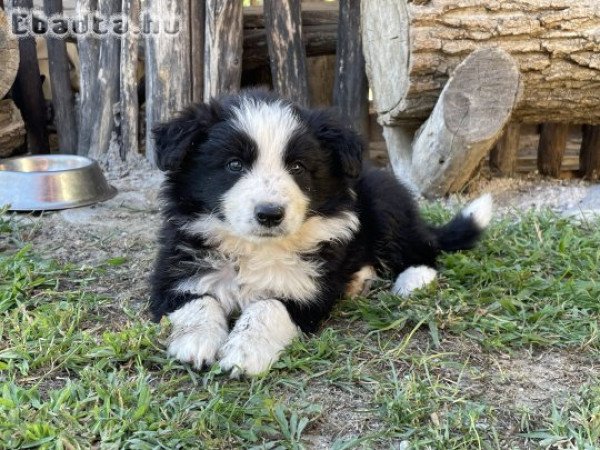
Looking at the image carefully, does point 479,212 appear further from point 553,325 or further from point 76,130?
point 76,130

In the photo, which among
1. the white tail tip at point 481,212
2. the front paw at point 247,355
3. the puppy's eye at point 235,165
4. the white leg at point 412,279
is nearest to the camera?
the front paw at point 247,355

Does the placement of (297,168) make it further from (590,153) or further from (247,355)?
(590,153)

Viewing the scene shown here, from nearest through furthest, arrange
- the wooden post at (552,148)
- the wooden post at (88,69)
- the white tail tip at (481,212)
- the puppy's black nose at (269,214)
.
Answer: the puppy's black nose at (269,214) < the white tail tip at (481,212) < the wooden post at (88,69) < the wooden post at (552,148)

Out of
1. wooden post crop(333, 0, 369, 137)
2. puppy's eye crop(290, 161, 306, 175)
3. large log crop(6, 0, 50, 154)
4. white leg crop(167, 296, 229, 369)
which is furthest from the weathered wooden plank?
white leg crop(167, 296, 229, 369)

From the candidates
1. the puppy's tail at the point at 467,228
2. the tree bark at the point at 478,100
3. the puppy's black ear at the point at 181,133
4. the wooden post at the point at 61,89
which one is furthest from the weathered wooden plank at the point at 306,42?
the puppy's black ear at the point at 181,133

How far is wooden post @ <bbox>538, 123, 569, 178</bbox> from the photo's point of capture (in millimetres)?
5930

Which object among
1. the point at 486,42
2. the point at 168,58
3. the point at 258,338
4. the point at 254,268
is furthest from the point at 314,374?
the point at 168,58

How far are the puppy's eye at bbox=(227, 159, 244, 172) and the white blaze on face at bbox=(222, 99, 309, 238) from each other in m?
0.04

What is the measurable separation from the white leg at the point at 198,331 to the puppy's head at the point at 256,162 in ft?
1.15

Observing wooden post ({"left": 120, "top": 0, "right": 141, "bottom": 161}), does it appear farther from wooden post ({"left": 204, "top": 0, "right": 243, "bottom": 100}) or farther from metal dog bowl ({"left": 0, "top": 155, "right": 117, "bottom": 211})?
metal dog bowl ({"left": 0, "top": 155, "right": 117, "bottom": 211})

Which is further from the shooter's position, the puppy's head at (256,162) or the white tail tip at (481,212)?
the white tail tip at (481,212)

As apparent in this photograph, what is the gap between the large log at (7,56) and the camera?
5703mm

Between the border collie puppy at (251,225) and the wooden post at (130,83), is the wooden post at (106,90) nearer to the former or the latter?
the wooden post at (130,83)

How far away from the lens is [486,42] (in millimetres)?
4746
